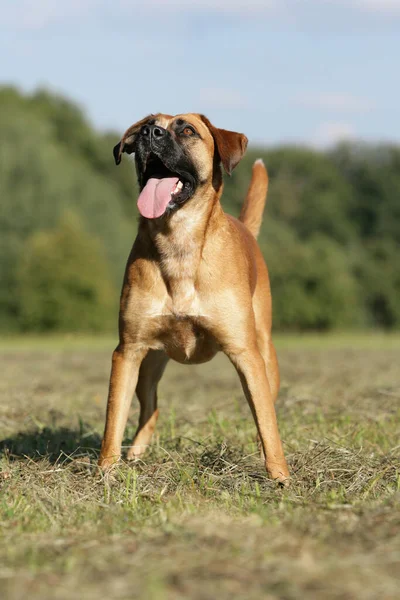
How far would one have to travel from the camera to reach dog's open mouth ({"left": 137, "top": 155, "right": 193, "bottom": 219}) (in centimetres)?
524

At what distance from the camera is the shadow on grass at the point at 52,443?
580 cm

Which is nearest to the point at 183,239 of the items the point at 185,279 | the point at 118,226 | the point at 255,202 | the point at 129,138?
the point at 185,279

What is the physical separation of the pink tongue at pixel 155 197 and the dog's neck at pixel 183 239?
0.52 feet

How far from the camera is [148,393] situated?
6.27 m

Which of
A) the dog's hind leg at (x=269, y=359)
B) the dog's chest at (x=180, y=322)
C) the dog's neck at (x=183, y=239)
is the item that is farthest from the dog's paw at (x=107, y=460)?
the dog's hind leg at (x=269, y=359)

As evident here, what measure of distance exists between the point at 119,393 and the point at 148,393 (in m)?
0.98

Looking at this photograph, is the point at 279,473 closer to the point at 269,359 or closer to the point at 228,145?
the point at 269,359

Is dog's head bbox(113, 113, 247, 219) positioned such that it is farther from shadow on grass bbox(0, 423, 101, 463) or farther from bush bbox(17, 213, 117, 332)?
bush bbox(17, 213, 117, 332)

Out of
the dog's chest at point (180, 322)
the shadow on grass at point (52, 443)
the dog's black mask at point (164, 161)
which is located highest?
the dog's black mask at point (164, 161)

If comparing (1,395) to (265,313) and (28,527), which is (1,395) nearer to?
(265,313)

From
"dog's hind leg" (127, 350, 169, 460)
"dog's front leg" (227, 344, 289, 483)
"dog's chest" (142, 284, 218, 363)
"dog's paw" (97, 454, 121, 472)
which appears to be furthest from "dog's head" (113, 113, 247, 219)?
"dog's paw" (97, 454, 121, 472)

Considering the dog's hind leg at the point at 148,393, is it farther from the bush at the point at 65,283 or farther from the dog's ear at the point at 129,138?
A: the bush at the point at 65,283

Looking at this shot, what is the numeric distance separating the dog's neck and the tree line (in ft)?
111

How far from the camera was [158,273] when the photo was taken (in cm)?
528
